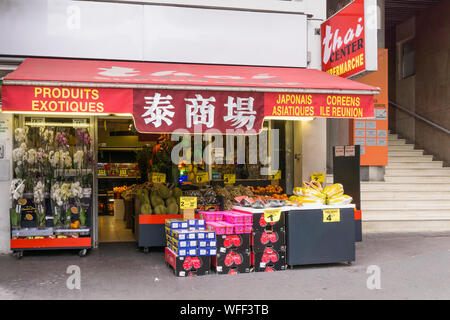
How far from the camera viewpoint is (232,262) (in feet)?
24.0

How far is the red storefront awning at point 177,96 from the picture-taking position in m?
6.52

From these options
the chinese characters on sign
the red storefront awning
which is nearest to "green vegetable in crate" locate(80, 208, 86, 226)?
the red storefront awning

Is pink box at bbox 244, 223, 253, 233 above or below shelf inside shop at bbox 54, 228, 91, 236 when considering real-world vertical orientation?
above

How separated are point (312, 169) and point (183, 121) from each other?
445cm

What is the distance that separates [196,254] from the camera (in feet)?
23.5

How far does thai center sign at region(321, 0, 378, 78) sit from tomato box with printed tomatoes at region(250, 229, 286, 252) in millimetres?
3210

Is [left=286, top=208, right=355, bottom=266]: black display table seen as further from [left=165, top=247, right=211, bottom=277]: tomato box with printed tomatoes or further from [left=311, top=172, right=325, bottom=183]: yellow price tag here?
[left=311, top=172, right=325, bottom=183]: yellow price tag

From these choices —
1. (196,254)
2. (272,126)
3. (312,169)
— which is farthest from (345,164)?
(196,254)

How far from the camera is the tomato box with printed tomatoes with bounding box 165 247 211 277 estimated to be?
7102mm

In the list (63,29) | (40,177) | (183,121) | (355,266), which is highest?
(63,29)

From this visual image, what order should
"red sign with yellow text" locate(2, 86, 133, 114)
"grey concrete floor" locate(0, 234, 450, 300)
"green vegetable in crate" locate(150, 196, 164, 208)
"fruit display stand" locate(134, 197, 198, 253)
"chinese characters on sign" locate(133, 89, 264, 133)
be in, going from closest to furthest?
"grey concrete floor" locate(0, 234, 450, 300) → "red sign with yellow text" locate(2, 86, 133, 114) → "chinese characters on sign" locate(133, 89, 264, 133) → "fruit display stand" locate(134, 197, 198, 253) → "green vegetable in crate" locate(150, 196, 164, 208)

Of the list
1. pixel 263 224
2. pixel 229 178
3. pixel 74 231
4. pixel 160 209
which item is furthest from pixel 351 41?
pixel 74 231

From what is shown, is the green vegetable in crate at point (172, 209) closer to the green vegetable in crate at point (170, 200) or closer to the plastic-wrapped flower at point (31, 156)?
the green vegetable in crate at point (170, 200)

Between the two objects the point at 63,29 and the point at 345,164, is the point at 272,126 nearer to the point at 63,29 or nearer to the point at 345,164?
the point at 345,164
